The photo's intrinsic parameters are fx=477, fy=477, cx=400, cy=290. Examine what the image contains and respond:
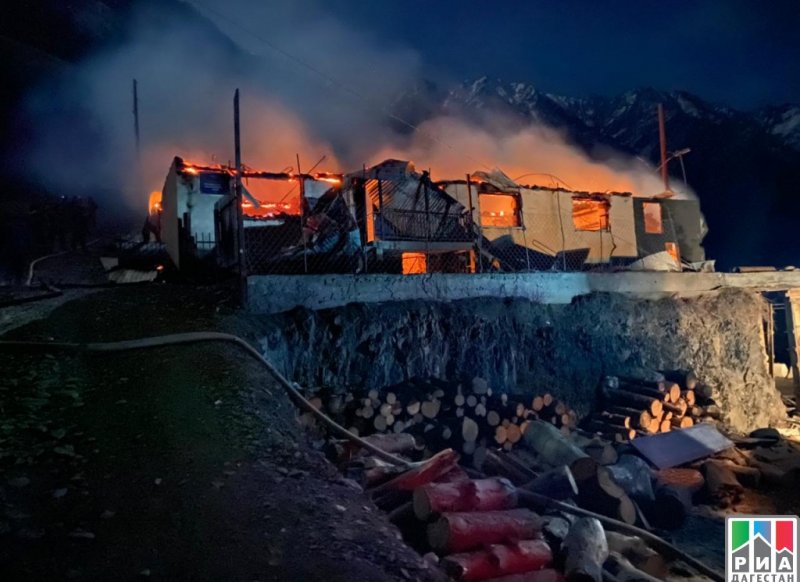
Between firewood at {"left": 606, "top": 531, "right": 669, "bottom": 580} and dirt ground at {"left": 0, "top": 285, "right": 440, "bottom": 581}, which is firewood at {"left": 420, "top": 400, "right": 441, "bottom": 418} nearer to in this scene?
dirt ground at {"left": 0, "top": 285, "right": 440, "bottom": 581}

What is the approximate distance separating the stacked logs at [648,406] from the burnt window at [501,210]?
28.4ft

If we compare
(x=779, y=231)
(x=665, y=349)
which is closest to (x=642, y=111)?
(x=779, y=231)

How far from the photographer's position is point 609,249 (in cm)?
2028

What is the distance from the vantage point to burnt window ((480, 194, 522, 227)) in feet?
60.8

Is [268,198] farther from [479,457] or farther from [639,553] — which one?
[639,553]

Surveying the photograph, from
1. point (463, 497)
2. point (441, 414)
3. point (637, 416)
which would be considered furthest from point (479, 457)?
point (637, 416)

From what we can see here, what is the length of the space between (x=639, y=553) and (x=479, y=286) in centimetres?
597

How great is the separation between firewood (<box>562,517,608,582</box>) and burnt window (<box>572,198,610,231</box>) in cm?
1626

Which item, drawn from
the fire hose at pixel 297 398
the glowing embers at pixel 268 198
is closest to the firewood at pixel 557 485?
the fire hose at pixel 297 398

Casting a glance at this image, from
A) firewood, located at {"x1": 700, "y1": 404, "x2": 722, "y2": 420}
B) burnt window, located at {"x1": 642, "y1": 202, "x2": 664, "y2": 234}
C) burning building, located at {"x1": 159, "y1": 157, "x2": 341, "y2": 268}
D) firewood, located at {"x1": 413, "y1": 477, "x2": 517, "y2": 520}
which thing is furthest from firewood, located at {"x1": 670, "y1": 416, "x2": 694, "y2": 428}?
burnt window, located at {"x1": 642, "y1": 202, "x2": 664, "y2": 234}

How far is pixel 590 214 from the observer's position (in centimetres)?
2097

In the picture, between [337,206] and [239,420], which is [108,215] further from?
[239,420]

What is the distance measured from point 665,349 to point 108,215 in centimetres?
3316

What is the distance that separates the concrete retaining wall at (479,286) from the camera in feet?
28.7
